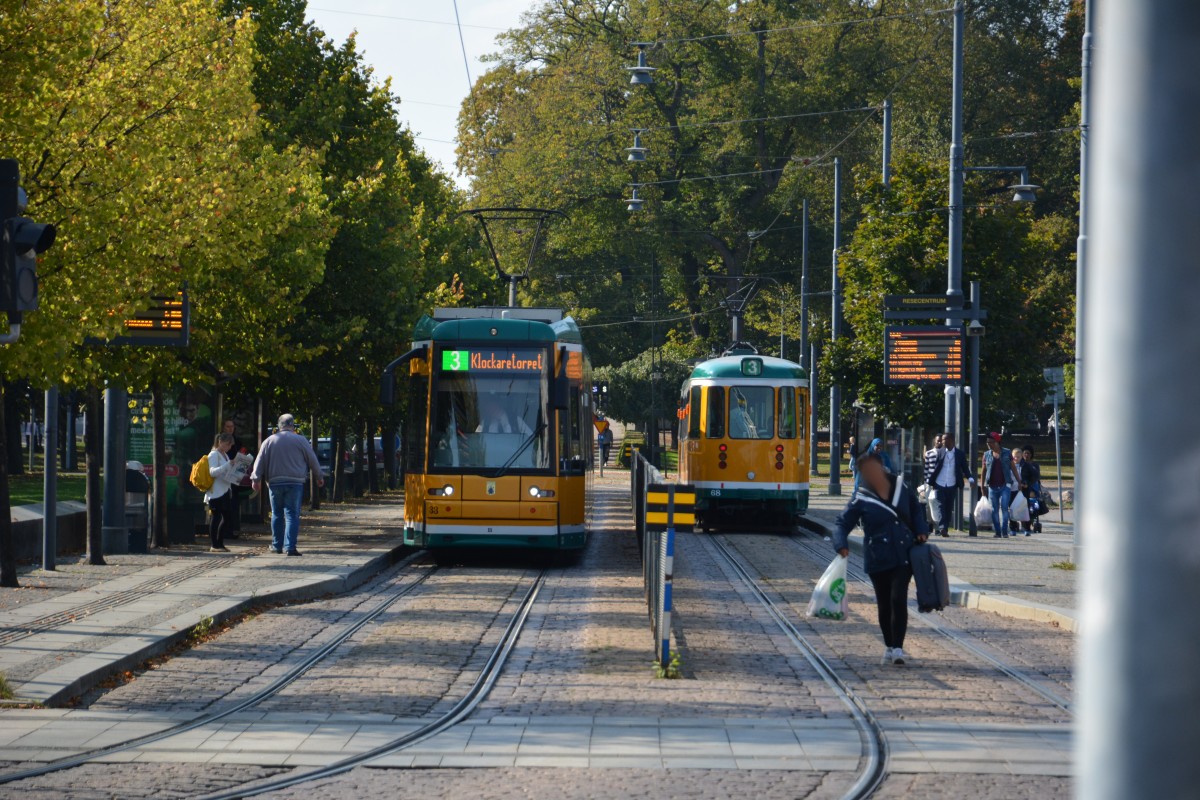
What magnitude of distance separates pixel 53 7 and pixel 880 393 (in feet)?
63.2

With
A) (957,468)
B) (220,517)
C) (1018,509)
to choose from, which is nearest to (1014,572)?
(957,468)

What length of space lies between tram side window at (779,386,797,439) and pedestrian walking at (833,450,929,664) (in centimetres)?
1697

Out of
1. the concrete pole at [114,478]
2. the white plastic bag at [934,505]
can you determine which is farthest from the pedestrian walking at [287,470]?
the white plastic bag at [934,505]

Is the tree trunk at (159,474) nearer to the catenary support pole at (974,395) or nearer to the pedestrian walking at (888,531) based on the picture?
the catenary support pole at (974,395)

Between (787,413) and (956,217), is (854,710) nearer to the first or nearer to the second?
(956,217)

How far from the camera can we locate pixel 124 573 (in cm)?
1775

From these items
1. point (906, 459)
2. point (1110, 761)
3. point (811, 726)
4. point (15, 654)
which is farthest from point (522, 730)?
point (906, 459)

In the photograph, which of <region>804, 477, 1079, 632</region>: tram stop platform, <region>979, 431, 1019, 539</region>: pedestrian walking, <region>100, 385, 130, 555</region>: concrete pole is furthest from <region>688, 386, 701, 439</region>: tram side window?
<region>100, 385, 130, 555</region>: concrete pole

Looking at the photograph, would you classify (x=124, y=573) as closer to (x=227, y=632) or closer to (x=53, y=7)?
(x=227, y=632)

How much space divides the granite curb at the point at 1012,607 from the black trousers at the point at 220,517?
1003 centimetres

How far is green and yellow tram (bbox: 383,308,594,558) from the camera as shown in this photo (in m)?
19.6

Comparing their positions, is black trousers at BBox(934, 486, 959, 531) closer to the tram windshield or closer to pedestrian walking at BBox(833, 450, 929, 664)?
the tram windshield

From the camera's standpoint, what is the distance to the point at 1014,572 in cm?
1909

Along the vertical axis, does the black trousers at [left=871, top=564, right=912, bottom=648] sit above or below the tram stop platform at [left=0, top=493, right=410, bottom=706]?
above
